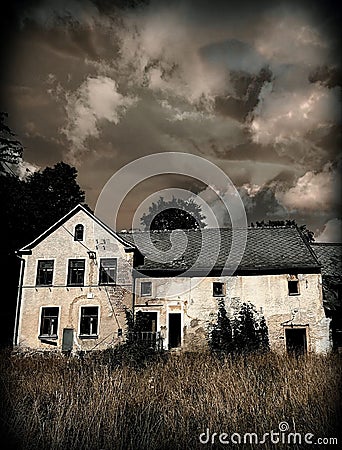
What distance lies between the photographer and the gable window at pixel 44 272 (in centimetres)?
1412

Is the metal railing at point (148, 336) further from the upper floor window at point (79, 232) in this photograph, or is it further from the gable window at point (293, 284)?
the gable window at point (293, 284)

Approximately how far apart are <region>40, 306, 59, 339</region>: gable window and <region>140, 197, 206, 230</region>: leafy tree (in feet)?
31.8

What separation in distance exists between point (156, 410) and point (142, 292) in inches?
396

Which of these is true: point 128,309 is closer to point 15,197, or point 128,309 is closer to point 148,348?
point 148,348

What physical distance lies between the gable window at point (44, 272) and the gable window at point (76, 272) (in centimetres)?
69

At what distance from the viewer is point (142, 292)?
547 inches

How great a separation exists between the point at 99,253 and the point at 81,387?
9941mm

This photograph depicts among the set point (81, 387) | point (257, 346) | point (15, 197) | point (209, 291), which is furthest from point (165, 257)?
point (81, 387)

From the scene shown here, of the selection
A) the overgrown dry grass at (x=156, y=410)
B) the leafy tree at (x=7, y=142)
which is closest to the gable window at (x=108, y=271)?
the leafy tree at (x=7, y=142)

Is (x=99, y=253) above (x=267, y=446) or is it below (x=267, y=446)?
above

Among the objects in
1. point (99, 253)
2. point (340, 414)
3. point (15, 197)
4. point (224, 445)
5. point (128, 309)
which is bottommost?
point (224, 445)

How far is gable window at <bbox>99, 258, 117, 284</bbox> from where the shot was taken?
45.7 ft

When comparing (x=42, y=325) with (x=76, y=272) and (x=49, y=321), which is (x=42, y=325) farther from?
(x=76, y=272)

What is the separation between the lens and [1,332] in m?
15.6
